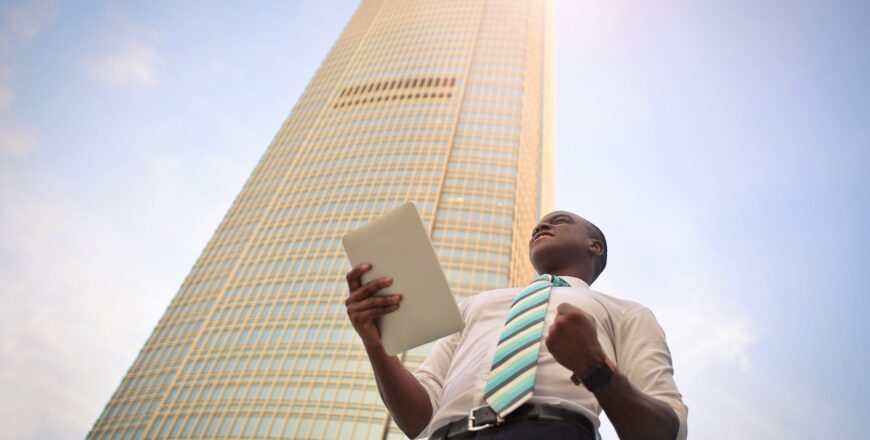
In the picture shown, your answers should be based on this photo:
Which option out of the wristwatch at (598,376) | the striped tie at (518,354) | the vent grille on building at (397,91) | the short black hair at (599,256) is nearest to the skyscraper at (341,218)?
the vent grille on building at (397,91)

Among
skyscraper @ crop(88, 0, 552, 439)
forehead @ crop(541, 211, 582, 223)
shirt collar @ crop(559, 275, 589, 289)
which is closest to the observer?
shirt collar @ crop(559, 275, 589, 289)

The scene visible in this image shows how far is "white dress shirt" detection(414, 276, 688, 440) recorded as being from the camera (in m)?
2.14

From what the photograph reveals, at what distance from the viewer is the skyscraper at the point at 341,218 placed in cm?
4581

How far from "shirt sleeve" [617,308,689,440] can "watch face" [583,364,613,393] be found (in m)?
0.42

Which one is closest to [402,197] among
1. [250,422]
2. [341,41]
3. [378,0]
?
[250,422]

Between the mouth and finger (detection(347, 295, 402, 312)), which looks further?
the mouth

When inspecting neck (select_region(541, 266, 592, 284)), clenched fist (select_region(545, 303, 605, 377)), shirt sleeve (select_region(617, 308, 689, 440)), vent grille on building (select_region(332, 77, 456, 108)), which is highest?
vent grille on building (select_region(332, 77, 456, 108))

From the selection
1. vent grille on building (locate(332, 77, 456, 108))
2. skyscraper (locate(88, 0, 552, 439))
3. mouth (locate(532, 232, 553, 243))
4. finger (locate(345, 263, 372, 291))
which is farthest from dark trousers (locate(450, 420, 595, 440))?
vent grille on building (locate(332, 77, 456, 108))

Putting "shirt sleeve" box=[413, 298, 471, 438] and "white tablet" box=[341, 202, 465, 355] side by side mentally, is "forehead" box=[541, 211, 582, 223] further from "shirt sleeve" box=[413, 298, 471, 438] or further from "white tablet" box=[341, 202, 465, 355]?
"white tablet" box=[341, 202, 465, 355]

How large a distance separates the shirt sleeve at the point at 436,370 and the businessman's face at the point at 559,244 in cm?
55

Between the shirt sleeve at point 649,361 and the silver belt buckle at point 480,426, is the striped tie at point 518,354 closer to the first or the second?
the silver belt buckle at point 480,426

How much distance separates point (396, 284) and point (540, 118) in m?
76.4

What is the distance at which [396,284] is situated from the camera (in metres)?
2.28

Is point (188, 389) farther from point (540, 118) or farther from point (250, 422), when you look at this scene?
point (540, 118)
